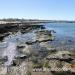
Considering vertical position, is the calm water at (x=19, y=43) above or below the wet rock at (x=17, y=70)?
below

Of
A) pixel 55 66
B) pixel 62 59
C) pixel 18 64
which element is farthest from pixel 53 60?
pixel 18 64

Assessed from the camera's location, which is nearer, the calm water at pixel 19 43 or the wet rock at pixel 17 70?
the wet rock at pixel 17 70

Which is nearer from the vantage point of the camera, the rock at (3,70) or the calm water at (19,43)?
the rock at (3,70)

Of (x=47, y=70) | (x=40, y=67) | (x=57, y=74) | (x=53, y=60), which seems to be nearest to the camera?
(x=57, y=74)

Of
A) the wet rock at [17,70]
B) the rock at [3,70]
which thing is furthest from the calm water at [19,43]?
the wet rock at [17,70]

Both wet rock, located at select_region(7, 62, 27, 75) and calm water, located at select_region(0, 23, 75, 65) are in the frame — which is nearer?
wet rock, located at select_region(7, 62, 27, 75)

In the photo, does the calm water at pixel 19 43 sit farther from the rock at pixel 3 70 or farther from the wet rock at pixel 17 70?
the wet rock at pixel 17 70

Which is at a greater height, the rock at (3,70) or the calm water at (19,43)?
the rock at (3,70)

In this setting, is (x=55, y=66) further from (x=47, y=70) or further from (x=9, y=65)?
(x=9, y=65)

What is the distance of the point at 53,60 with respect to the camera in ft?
49.9

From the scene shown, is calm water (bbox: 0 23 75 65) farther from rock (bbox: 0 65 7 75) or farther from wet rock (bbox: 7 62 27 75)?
wet rock (bbox: 7 62 27 75)

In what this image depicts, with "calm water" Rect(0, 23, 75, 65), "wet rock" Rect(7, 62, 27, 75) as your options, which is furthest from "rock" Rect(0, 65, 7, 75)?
"calm water" Rect(0, 23, 75, 65)

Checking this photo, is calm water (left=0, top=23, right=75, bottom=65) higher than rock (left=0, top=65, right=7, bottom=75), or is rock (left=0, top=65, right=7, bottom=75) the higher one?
rock (left=0, top=65, right=7, bottom=75)

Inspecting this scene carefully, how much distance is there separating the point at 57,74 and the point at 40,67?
1.91 m
